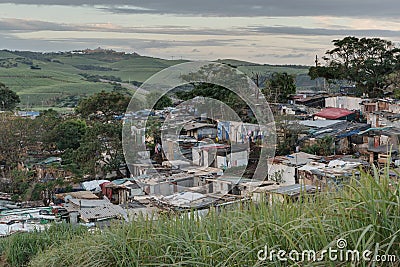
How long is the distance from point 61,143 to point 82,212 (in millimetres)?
6809

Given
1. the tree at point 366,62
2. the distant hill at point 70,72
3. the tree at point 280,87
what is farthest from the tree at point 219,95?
the distant hill at point 70,72

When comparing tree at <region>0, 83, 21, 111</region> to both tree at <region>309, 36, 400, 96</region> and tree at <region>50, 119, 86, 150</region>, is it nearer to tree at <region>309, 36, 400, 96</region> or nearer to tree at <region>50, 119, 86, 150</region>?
tree at <region>50, 119, 86, 150</region>

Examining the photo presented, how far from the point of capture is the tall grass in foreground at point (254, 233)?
1.56 meters

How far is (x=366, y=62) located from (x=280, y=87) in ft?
11.0

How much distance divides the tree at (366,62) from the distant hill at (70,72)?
592 centimetres

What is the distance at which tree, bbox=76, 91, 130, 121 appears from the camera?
17.7m

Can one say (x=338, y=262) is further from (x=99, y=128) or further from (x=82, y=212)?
(x=99, y=128)

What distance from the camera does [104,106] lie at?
17.9 m

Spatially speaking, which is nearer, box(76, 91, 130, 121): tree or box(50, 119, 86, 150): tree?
box(50, 119, 86, 150): tree

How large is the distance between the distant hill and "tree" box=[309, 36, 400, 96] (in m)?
5.92

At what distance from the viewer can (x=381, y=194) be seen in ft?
5.29

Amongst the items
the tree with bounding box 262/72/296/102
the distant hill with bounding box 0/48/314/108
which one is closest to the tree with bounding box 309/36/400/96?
the tree with bounding box 262/72/296/102

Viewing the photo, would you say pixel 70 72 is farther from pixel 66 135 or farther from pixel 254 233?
pixel 254 233

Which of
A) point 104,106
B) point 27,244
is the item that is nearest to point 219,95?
point 104,106
